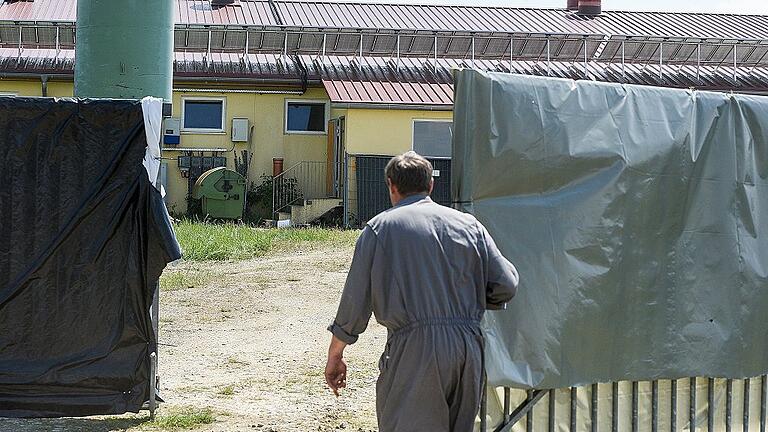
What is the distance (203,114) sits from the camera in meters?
27.6

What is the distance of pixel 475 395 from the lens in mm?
4695

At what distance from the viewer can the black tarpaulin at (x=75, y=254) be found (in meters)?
6.70

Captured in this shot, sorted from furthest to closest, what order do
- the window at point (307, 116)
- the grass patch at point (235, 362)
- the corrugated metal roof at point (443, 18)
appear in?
the corrugated metal roof at point (443, 18)
the window at point (307, 116)
the grass patch at point (235, 362)

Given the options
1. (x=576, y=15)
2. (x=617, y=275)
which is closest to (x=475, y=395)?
(x=617, y=275)

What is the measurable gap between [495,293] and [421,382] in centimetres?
58

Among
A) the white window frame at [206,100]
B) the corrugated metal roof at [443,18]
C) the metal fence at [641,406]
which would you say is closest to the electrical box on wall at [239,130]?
the white window frame at [206,100]

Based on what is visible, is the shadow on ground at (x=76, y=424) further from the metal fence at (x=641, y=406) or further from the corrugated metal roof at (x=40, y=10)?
the corrugated metal roof at (x=40, y=10)

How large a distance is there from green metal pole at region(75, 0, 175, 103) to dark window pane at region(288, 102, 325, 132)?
19169 millimetres

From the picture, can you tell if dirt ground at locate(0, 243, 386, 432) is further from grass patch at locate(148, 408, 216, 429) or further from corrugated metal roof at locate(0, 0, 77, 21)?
corrugated metal roof at locate(0, 0, 77, 21)

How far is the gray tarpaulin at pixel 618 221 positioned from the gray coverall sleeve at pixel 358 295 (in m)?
0.99

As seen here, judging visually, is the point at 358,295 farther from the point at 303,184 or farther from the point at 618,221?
the point at 303,184

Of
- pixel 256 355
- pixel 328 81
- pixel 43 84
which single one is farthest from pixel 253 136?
pixel 256 355

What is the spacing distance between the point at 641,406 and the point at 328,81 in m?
21.6

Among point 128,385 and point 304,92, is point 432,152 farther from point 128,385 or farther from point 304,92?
point 128,385
